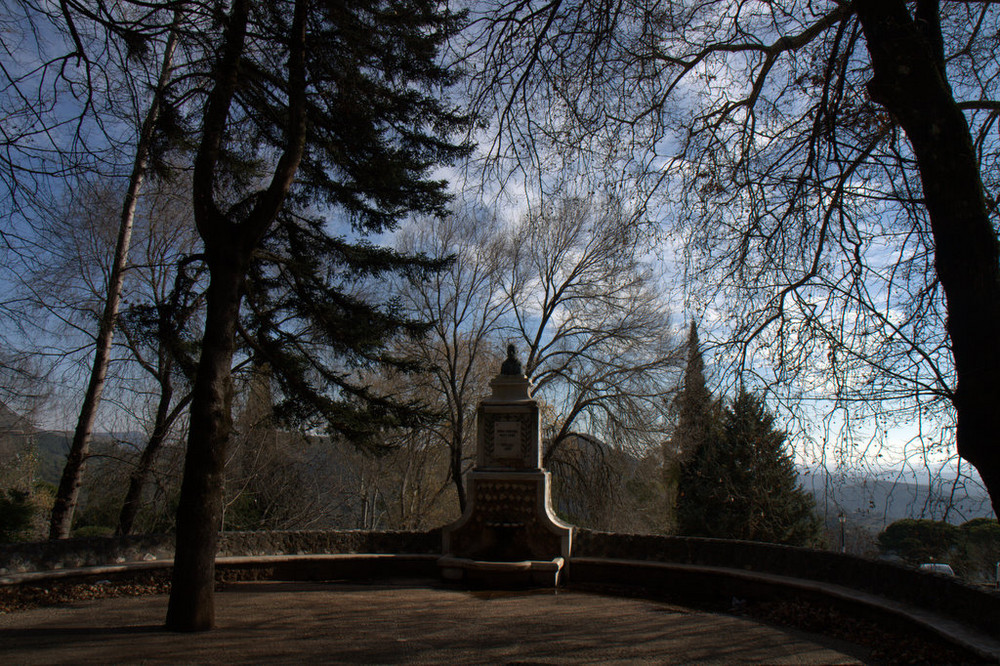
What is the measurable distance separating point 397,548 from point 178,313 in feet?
17.4

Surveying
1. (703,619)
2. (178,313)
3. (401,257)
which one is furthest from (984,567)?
(178,313)

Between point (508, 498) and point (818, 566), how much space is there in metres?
4.71

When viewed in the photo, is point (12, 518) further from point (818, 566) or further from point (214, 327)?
point (818, 566)

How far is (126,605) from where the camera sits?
736 centimetres

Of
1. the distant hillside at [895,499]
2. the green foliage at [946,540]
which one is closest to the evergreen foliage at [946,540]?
the green foliage at [946,540]

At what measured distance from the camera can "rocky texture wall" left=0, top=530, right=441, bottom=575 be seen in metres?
7.60

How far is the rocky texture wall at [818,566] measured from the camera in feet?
19.3

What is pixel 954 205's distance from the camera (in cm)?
389

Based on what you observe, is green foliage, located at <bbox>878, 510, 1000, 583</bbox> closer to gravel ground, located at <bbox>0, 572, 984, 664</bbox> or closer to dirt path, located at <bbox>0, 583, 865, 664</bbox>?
gravel ground, located at <bbox>0, 572, 984, 664</bbox>

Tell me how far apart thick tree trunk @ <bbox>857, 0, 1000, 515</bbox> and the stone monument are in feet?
23.8

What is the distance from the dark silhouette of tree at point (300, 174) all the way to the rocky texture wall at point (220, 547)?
2.34 m

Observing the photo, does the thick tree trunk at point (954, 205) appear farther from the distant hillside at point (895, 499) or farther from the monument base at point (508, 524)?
the monument base at point (508, 524)

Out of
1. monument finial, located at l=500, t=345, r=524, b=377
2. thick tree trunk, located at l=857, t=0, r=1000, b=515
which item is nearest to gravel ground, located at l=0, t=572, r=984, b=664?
thick tree trunk, located at l=857, t=0, r=1000, b=515

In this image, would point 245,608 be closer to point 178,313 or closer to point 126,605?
point 126,605
